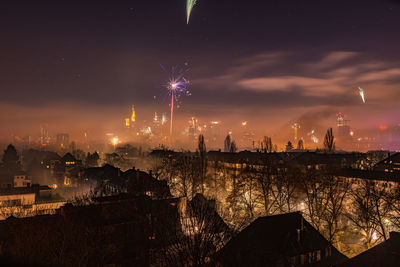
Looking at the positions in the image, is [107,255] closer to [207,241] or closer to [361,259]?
[207,241]

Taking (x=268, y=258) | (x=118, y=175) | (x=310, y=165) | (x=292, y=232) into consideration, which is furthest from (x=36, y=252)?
(x=310, y=165)

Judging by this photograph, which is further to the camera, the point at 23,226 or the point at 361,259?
the point at 23,226

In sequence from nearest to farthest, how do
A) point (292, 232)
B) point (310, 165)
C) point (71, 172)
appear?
point (292, 232), point (310, 165), point (71, 172)

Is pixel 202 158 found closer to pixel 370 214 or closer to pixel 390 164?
pixel 370 214

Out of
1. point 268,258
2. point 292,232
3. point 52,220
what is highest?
point 52,220

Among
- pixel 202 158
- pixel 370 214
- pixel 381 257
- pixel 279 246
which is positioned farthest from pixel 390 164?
pixel 381 257

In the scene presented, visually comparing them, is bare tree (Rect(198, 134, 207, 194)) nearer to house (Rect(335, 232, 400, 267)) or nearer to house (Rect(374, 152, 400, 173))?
house (Rect(335, 232, 400, 267))

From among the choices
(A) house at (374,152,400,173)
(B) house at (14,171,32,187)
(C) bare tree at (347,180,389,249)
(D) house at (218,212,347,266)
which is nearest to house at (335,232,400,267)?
(D) house at (218,212,347,266)

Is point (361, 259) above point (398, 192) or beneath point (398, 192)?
beneath
